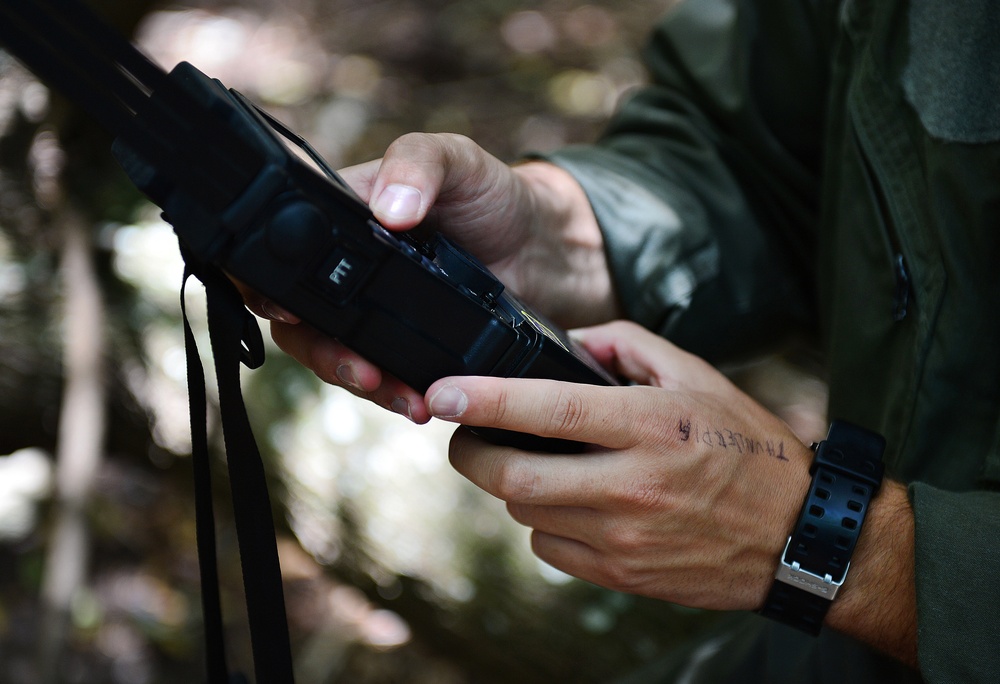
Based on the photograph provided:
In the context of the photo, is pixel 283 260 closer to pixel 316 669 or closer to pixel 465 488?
pixel 465 488

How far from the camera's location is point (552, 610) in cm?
177

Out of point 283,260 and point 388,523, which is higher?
point 283,260

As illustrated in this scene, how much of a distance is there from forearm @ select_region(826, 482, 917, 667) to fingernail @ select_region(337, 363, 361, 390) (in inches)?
27.2

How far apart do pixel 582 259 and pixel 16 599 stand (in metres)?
2.13

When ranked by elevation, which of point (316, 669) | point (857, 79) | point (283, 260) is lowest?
point (316, 669)

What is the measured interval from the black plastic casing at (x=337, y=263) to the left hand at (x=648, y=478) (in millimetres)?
51

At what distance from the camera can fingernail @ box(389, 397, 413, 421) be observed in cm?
93

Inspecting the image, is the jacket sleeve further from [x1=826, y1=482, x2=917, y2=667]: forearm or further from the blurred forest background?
the blurred forest background

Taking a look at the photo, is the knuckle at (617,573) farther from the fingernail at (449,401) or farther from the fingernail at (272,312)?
the fingernail at (272,312)

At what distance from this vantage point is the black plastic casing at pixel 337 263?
2.32 ft

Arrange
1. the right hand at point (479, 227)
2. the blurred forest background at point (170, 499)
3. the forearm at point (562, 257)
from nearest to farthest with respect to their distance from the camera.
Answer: the right hand at point (479, 227) < the forearm at point (562, 257) < the blurred forest background at point (170, 499)

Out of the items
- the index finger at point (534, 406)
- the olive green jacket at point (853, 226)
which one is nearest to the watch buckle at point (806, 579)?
the olive green jacket at point (853, 226)

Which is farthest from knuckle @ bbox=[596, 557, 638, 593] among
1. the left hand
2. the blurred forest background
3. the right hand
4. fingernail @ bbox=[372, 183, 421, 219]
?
the blurred forest background

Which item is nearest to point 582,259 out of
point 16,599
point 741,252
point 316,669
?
point 741,252
